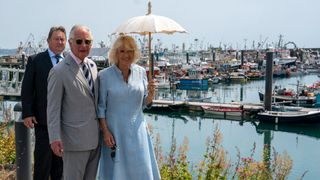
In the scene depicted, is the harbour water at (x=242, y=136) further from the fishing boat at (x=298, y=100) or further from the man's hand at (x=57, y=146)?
the man's hand at (x=57, y=146)

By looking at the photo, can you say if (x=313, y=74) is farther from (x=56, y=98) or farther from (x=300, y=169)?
(x=56, y=98)

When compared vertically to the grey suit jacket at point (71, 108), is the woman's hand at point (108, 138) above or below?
below

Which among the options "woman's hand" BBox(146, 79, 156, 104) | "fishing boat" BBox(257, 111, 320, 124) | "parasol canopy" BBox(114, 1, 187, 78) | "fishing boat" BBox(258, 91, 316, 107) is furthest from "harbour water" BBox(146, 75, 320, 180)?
"woman's hand" BBox(146, 79, 156, 104)

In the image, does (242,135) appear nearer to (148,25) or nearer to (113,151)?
(148,25)

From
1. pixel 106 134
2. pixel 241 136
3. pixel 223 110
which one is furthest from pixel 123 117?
pixel 223 110

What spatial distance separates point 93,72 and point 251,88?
44.8 metres

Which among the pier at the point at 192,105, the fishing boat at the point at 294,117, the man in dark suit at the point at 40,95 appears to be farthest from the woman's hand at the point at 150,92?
the pier at the point at 192,105

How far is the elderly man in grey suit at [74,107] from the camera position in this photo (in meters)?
2.63

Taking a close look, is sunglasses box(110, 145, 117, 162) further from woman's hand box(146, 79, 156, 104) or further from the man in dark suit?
the man in dark suit

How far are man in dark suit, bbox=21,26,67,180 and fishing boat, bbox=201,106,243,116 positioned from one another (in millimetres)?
23554

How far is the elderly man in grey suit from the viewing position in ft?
8.63

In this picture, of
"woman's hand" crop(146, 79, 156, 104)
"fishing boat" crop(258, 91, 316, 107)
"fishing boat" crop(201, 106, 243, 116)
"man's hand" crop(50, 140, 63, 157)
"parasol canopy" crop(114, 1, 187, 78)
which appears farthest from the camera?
"fishing boat" crop(258, 91, 316, 107)

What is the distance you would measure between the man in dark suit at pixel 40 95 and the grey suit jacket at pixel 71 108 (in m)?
0.47

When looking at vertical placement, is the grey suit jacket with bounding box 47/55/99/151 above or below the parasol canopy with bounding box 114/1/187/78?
below
